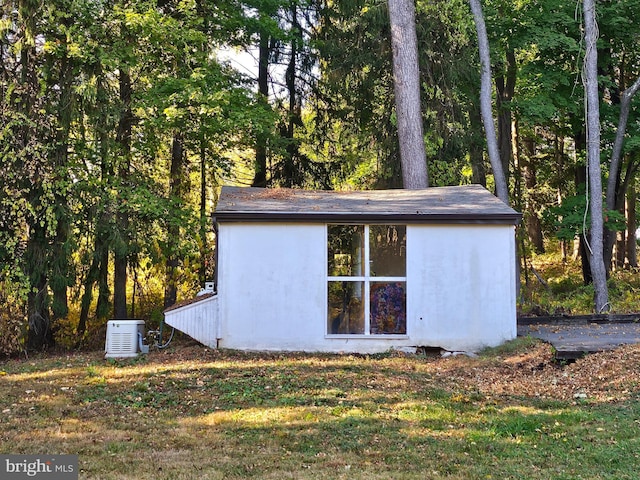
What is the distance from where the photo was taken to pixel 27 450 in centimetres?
471

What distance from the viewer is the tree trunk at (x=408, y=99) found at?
13445mm

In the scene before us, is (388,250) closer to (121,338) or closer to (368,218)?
(368,218)

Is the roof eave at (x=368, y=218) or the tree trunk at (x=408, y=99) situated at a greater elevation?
the tree trunk at (x=408, y=99)

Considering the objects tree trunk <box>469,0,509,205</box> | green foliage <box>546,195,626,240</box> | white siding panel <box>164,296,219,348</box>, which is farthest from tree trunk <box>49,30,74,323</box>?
green foliage <box>546,195,626,240</box>

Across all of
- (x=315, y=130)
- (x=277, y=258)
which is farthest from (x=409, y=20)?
(x=277, y=258)

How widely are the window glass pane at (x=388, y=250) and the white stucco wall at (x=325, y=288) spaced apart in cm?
17

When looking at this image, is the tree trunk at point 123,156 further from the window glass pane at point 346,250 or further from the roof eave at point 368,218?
the window glass pane at point 346,250

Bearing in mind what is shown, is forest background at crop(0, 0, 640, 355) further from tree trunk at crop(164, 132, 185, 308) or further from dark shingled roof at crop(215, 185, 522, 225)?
dark shingled roof at crop(215, 185, 522, 225)

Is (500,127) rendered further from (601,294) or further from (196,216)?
(196,216)

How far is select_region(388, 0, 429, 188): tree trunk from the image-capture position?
13.4 metres

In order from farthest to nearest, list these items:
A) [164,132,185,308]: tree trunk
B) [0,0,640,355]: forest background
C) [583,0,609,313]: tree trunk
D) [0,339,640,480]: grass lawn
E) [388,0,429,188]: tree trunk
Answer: [164,132,185,308]: tree trunk < [388,0,429,188]: tree trunk < [583,0,609,313]: tree trunk < [0,0,640,355]: forest background < [0,339,640,480]: grass lawn

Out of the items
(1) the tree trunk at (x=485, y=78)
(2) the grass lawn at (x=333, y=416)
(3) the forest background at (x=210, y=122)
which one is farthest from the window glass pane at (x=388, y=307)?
(1) the tree trunk at (x=485, y=78)

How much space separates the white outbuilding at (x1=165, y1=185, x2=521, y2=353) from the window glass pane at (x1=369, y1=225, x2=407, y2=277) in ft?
0.11

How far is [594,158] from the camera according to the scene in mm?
13312
